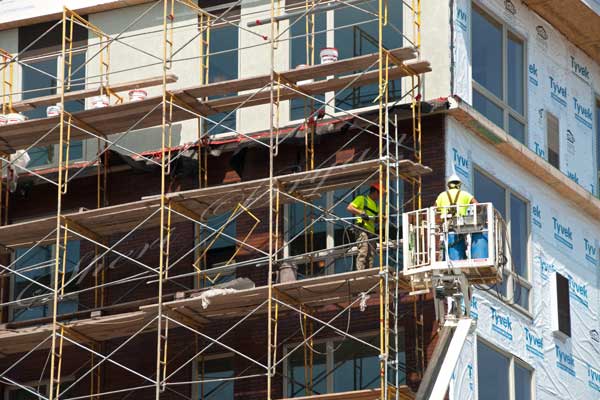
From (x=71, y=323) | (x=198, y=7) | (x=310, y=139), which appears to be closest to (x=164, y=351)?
(x=71, y=323)

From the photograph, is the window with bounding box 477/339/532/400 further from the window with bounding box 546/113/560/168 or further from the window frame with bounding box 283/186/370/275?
the window with bounding box 546/113/560/168

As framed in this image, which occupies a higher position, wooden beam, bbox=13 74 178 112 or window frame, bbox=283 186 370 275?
wooden beam, bbox=13 74 178 112

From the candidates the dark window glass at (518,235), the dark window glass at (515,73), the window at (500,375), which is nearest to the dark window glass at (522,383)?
the window at (500,375)

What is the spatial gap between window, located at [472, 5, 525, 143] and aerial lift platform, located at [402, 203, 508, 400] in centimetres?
435

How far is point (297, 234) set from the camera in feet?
123

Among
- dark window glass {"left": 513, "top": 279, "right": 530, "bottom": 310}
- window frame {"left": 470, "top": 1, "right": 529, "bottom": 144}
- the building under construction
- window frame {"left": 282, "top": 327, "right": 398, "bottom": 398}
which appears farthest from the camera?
window frame {"left": 470, "top": 1, "right": 529, "bottom": 144}

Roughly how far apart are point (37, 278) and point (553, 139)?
35.0ft

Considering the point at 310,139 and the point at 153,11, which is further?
the point at 153,11

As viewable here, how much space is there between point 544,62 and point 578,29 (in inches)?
56.0

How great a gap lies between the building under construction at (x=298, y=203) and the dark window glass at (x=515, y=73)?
5cm

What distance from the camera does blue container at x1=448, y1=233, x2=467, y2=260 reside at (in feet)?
113

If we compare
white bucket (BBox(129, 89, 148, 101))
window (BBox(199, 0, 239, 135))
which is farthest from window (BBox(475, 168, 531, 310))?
white bucket (BBox(129, 89, 148, 101))

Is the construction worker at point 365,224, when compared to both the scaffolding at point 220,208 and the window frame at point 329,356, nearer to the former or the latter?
the scaffolding at point 220,208

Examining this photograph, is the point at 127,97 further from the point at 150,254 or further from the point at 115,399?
the point at 115,399
